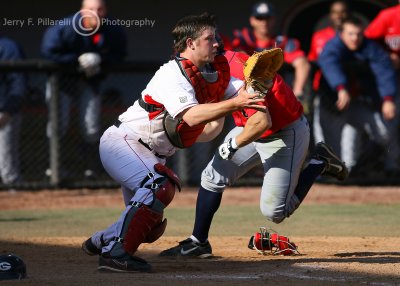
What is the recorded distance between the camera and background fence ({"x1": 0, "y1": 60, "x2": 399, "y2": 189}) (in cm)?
1045

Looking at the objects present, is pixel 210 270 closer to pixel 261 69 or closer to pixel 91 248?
pixel 91 248

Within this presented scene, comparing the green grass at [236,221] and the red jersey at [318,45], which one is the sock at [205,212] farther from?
the red jersey at [318,45]

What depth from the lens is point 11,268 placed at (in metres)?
4.97

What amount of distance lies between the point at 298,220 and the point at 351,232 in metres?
0.88

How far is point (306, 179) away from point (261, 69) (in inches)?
54.5

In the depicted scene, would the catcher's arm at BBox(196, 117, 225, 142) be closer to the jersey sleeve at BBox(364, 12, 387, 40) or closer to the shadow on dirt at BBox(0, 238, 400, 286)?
the shadow on dirt at BBox(0, 238, 400, 286)

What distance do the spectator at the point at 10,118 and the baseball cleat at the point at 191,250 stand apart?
4623 millimetres

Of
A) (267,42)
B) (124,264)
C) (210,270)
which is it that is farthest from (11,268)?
(267,42)

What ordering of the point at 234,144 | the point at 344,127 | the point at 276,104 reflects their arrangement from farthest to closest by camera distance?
the point at 344,127
the point at 276,104
the point at 234,144

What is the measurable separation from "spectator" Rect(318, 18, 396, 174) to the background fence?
0.38 meters

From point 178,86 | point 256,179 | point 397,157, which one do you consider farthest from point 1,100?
point 178,86

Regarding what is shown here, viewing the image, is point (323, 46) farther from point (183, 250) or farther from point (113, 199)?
point (183, 250)

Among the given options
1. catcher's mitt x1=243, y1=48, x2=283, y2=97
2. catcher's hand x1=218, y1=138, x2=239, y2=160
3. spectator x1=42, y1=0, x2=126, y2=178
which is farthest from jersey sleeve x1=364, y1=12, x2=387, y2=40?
catcher's mitt x1=243, y1=48, x2=283, y2=97

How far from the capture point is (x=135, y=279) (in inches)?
196
